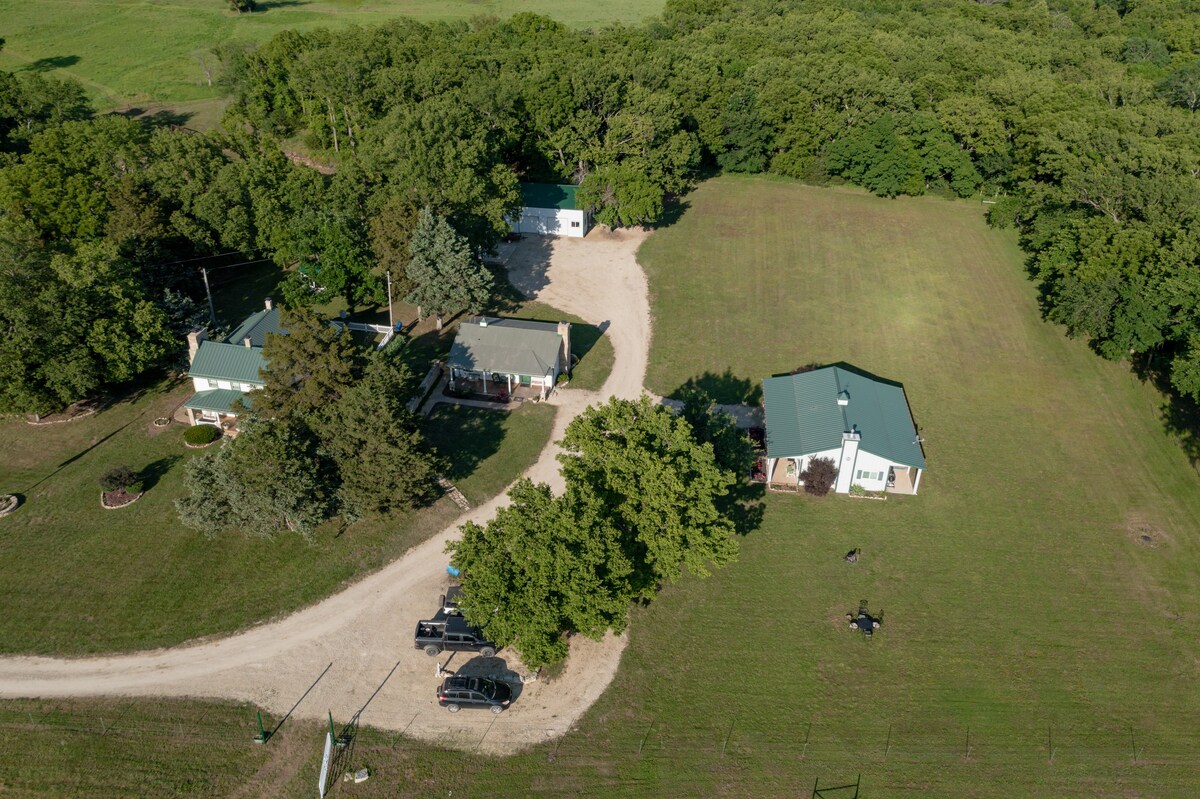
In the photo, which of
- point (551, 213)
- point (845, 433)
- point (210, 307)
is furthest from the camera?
point (551, 213)

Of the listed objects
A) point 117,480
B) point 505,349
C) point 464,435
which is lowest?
point 117,480

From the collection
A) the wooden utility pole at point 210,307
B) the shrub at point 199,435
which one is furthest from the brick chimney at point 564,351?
the wooden utility pole at point 210,307

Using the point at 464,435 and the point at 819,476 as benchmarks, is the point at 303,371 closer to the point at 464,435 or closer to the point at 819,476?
the point at 464,435

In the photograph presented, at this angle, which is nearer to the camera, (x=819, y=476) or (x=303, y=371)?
(x=303, y=371)

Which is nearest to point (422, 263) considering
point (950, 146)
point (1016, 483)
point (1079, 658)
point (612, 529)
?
point (612, 529)

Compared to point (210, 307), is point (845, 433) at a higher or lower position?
higher

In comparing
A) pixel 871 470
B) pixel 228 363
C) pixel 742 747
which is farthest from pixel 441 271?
pixel 742 747

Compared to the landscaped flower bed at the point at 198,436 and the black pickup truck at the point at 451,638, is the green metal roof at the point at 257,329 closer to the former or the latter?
the landscaped flower bed at the point at 198,436
